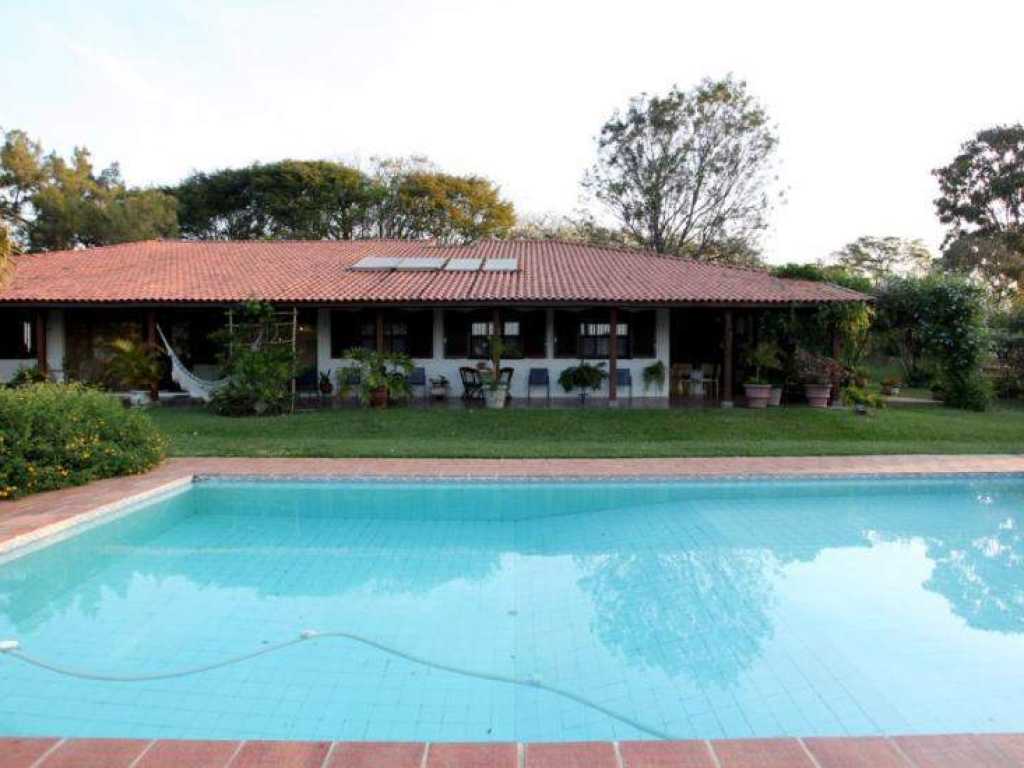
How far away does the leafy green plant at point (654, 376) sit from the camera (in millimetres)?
16719

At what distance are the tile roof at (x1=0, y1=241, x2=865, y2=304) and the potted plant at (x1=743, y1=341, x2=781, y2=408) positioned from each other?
1.09 m

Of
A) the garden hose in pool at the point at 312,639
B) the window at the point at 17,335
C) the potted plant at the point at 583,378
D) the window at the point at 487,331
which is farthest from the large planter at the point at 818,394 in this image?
the window at the point at 17,335

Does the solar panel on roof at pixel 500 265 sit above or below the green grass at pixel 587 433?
above

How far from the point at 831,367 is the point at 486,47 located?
9729 mm

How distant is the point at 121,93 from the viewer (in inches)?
599

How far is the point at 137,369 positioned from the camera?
15.9 meters

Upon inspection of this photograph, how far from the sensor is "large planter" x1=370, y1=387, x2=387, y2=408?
15250 millimetres

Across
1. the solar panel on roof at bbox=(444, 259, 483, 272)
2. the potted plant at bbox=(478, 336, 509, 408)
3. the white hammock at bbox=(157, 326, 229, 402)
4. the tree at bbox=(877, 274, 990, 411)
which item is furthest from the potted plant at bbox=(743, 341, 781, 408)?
the white hammock at bbox=(157, 326, 229, 402)

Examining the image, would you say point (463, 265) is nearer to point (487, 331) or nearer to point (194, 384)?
point (487, 331)

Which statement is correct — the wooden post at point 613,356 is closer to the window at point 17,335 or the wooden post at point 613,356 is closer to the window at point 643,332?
the window at point 643,332

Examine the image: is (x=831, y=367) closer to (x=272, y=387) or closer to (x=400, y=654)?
(x=272, y=387)

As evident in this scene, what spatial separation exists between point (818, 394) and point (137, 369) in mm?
14641

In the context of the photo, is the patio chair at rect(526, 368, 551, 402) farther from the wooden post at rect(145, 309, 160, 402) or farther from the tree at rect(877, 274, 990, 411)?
the tree at rect(877, 274, 990, 411)

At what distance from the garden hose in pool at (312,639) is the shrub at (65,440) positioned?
12.7ft
